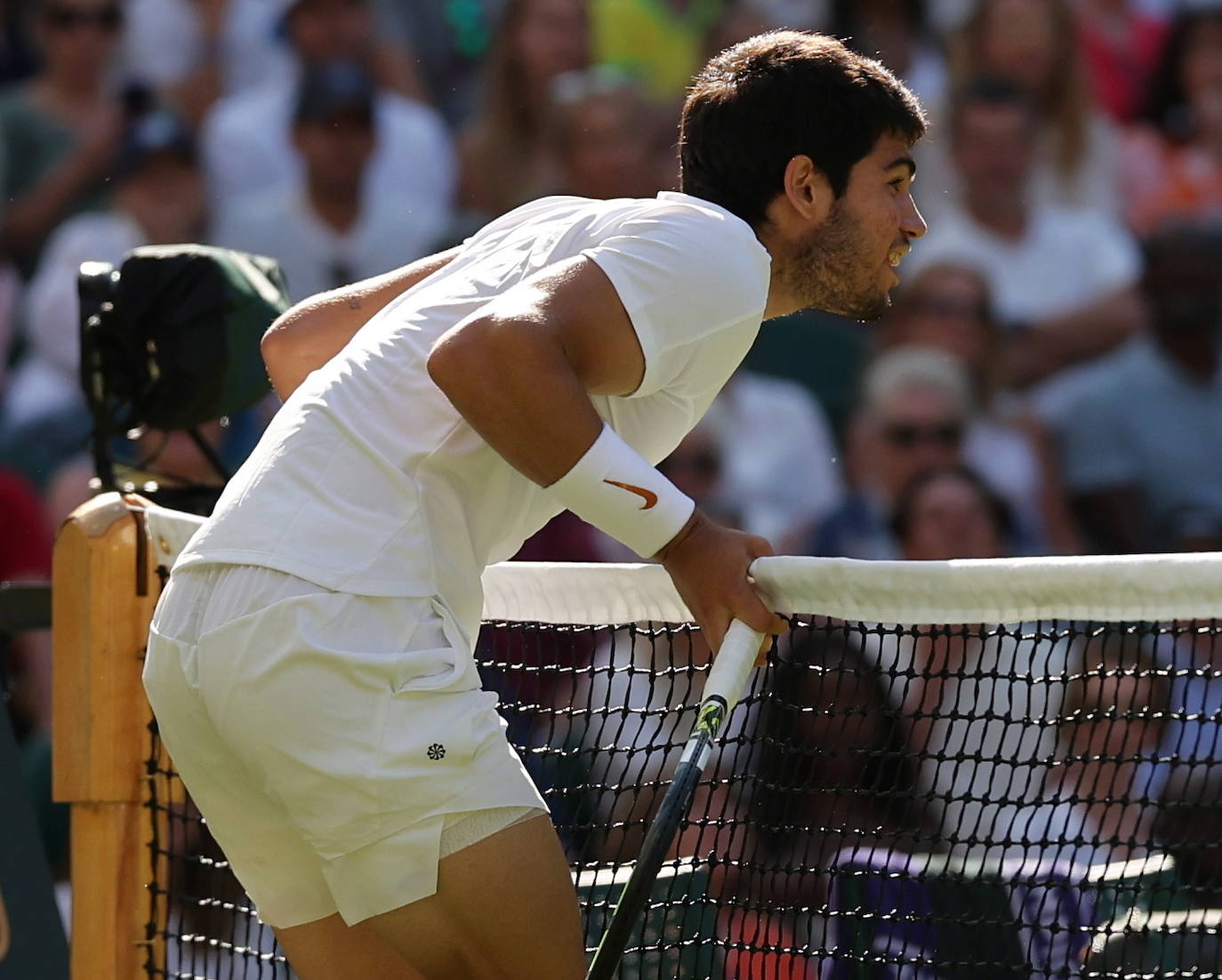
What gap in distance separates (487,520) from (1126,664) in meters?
3.23

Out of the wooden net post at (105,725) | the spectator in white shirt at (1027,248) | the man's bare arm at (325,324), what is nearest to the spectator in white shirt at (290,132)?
the spectator in white shirt at (1027,248)

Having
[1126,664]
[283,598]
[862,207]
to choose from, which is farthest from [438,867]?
[1126,664]

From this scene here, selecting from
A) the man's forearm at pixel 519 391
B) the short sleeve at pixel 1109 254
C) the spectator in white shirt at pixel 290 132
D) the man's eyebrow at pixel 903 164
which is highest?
the spectator in white shirt at pixel 290 132

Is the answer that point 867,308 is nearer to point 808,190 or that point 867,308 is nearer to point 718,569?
point 808,190

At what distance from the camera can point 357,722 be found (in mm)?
2137

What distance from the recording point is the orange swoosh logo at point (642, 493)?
2156mm

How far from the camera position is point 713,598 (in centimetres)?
230

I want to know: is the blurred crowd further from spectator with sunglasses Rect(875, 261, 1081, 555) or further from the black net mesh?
the black net mesh

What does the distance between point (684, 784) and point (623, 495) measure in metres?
0.37

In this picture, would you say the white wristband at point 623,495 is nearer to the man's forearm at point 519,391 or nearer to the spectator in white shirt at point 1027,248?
the man's forearm at point 519,391

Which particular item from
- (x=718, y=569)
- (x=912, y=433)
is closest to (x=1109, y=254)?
(x=912, y=433)

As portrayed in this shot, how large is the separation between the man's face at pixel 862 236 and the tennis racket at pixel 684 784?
1.62 ft

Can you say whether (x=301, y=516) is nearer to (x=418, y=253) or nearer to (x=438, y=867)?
(x=438, y=867)

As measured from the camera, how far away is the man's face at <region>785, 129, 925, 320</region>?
2.42m
